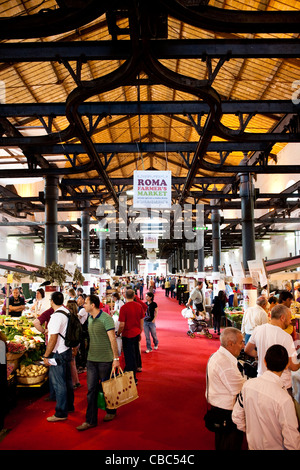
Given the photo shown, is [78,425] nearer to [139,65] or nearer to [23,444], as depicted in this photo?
[23,444]

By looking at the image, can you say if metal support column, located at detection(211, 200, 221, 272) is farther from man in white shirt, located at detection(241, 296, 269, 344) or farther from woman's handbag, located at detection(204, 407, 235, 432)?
woman's handbag, located at detection(204, 407, 235, 432)

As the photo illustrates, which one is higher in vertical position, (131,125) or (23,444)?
(131,125)

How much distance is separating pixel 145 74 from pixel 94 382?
8.09m

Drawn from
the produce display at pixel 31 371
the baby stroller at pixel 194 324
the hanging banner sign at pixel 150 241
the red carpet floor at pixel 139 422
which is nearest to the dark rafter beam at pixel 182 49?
the produce display at pixel 31 371

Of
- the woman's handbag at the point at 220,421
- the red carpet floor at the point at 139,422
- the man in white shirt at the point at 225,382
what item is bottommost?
the red carpet floor at the point at 139,422

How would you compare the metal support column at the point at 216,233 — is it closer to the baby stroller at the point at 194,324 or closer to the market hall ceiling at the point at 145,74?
the market hall ceiling at the point at 145,74

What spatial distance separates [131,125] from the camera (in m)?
15.8

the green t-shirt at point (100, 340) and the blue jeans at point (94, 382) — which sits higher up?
Answer: the green t-shirt at point (100, 340)

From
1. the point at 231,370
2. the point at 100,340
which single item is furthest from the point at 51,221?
the point at 231,370

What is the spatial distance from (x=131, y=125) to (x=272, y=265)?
365 inches

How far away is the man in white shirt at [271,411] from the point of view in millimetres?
2330
